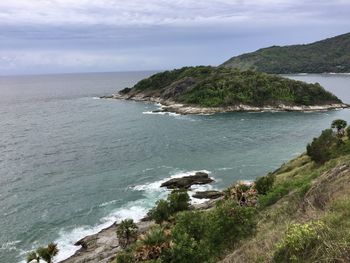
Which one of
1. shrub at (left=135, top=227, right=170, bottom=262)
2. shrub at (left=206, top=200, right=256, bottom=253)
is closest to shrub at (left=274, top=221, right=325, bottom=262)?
shrub at (left=206, top=200, right=256, bottom=253)

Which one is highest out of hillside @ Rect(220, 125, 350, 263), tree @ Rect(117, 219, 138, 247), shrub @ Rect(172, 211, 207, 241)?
hillside @ Rect(220, 125, 350, 263)

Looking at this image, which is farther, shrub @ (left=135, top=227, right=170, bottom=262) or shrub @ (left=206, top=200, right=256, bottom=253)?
shrub @ (left=135, top=227, right=170, bottom=262)

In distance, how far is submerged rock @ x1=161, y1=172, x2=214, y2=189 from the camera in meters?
74.4

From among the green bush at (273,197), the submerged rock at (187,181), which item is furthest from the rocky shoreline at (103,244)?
the green bush at (273,197)

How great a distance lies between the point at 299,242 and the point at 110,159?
270 ft

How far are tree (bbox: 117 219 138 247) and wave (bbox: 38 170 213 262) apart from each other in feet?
27.2

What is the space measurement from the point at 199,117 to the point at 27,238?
106m

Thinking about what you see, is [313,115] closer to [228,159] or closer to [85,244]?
[228,159]

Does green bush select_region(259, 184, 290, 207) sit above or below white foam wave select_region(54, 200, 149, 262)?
above

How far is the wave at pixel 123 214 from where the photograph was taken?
54734 mm

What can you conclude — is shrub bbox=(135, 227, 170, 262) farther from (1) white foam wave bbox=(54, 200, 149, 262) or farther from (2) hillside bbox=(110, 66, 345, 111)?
(2) hillside bbox=(110, 66, 345, 111)

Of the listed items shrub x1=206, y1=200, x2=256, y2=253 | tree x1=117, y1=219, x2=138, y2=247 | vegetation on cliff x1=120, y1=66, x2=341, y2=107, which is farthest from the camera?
vegetation on cliff x1=120, y1=66, x2=341, y2=107

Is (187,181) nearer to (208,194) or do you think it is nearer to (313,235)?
(208,194)

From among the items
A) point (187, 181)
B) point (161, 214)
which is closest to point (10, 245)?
point (161, 214)
